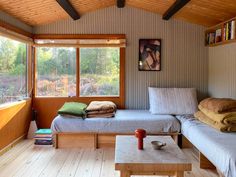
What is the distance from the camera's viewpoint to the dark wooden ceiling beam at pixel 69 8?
3.79 meters

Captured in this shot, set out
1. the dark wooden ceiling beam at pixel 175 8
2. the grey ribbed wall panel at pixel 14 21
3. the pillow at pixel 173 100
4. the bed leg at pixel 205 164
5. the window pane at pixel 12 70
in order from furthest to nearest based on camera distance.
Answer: the pillow at pixel 173 100 → the window pane at pixel 12 70 → the grey ribbed wall panel at pixel 14 21 → the dark wooden ceiling beam at pixel 175 8 → the bed leg at pixel 205 164

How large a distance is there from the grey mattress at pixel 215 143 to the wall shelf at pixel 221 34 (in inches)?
51.7

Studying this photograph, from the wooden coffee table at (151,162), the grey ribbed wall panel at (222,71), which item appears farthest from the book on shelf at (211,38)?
the wooden coffee table at (151,162)

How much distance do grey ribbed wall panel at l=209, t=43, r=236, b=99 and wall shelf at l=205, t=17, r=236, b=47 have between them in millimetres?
114

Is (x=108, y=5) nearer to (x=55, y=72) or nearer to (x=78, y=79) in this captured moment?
(x=78, y=79)

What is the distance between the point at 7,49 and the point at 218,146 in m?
3.33

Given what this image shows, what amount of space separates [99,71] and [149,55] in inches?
38.8

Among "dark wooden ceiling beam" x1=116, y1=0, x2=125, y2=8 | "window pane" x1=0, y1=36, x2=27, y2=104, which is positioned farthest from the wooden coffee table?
"dark wooden ceiling beam" x1=116, y1=0, x2=125, y2=8

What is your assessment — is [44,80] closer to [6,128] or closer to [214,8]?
[6,128]

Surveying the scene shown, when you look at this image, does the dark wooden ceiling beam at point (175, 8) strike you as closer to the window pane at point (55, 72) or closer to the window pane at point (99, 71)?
the window pane at point (99, 71)

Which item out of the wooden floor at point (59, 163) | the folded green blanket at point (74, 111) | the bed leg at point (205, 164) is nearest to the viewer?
the wooden floor at point (59, 163)

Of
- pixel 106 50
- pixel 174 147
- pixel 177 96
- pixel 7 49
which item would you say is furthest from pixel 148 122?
pixel 7 49

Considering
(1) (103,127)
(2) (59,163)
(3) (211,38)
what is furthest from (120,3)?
(2) (59,163)

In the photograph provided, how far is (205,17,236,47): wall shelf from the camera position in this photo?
3.86m
